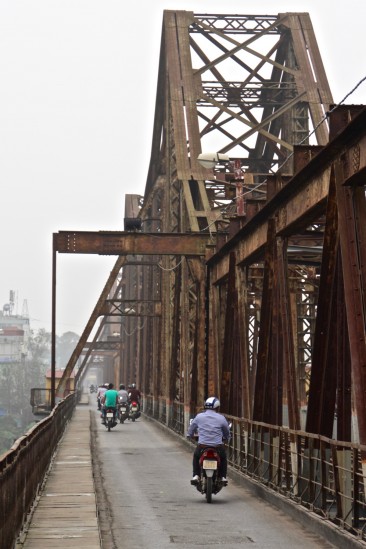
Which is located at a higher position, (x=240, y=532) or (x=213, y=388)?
(x=213, y=388)

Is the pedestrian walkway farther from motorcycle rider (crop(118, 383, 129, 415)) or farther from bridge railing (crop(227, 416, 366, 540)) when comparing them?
motorcycle rider (crop(118, 383, 129, 415))

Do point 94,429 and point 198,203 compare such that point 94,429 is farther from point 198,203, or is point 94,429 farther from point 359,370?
point 359,370

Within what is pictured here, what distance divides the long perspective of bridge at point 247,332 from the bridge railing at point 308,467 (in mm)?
A: 35

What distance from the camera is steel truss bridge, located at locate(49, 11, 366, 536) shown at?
1231 centimetres

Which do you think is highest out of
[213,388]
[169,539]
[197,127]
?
[197,127]

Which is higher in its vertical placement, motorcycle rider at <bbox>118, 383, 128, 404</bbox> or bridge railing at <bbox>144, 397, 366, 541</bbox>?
motorcycle rider at <bbox>118, 383, 128, 404</bbox>

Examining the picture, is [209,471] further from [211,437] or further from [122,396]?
[122,396]

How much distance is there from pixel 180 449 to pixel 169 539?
17106 mm

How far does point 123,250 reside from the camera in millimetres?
28297

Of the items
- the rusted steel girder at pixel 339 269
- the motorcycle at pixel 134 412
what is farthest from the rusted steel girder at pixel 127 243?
the motorcycle at pixel 134 412

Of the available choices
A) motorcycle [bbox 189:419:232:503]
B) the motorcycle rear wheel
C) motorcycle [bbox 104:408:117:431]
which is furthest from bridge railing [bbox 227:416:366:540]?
motorcycle [bbox 104:408:117:431]

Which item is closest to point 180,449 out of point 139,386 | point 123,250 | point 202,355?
point 202,355

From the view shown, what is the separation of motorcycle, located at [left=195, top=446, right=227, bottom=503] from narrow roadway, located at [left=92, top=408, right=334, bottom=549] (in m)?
0.23

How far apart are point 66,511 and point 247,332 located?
11.0 meters
